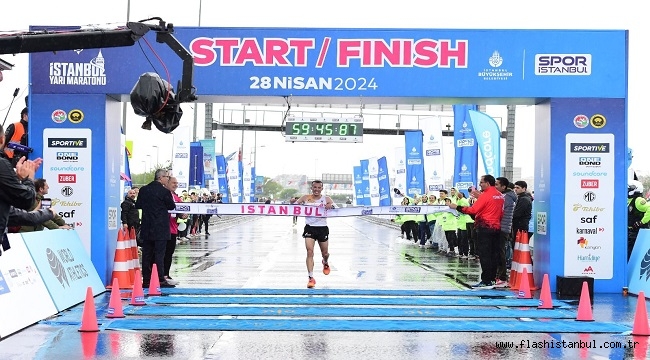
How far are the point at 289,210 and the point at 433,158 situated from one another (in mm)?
20999

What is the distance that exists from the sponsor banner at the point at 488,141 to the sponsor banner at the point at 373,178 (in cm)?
2948

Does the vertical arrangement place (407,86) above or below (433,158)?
above

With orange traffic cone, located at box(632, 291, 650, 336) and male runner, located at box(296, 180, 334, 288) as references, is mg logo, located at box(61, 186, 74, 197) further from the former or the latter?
orange traffic cone, located at box(632, 291, 650, 336)

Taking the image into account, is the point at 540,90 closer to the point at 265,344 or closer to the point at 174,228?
the point at 174,228

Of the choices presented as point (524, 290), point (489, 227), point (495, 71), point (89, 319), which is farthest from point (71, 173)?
point (524, 290)

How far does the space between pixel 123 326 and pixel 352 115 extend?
39.1 feet

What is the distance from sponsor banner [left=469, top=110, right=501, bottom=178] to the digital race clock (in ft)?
15.4

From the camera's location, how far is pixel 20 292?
10961mm

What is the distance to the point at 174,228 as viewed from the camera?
16.6 meters

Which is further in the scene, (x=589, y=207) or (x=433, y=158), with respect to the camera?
(x=433, y=158)

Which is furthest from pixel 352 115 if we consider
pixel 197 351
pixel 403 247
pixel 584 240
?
pixel 197 351

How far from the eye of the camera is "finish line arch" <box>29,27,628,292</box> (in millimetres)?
16062

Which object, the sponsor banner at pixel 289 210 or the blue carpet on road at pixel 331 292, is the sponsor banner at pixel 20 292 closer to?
the blue carpet on road at pixel 331 292

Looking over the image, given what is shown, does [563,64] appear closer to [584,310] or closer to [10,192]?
[584,310]
